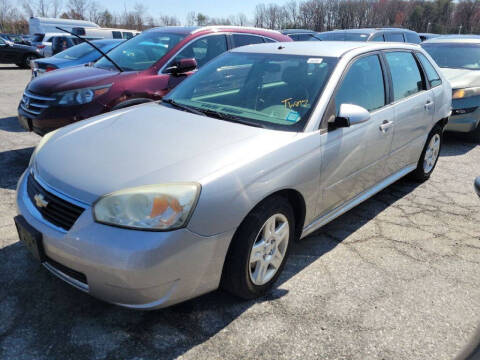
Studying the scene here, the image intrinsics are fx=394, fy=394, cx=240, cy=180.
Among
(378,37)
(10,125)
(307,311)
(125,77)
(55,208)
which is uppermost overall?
(378,37)

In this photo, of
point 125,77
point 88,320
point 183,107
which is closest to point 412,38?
point 125,77

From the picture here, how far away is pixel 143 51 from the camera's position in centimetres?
533

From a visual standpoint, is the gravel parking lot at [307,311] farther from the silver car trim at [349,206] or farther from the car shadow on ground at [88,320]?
the silver car trim at [349,206]

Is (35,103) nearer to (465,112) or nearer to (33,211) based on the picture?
(33,211)

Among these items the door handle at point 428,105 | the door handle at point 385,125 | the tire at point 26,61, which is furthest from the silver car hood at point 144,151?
the tire at point 26,61

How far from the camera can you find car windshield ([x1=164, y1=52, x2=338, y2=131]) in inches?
111

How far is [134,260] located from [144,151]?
2.52 ft

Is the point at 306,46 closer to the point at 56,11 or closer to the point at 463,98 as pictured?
the point at 463,98

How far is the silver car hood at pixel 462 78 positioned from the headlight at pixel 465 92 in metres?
0.08

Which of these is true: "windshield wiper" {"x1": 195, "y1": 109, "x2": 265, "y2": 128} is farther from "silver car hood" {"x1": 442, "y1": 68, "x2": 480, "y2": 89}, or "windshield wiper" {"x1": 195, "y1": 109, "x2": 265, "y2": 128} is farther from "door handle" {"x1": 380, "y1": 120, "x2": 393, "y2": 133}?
"silver car hood" {"x1": 442, "y1": 68, "x2": 480, "y2": 89}

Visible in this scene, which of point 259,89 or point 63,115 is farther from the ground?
point 259,89

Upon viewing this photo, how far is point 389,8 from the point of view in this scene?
7731cm

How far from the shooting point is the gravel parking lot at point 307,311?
215cm

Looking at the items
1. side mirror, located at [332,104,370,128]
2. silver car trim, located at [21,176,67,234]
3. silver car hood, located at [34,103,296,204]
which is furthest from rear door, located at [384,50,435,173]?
silver car trim, located at [21,176,67,234]
